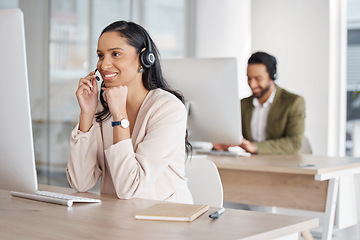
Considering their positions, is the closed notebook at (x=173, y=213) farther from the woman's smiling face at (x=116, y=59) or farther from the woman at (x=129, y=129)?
the woman's smiling face at (x=116, y=59)

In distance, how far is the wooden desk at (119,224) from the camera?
3.90 feet

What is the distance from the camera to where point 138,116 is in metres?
1.93

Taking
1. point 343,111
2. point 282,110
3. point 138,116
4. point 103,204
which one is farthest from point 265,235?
point 343,111

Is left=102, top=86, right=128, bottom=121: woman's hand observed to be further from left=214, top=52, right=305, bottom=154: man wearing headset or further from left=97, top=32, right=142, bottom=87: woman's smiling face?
left=214, top=52, right=305, bottom=154: man wearing headset

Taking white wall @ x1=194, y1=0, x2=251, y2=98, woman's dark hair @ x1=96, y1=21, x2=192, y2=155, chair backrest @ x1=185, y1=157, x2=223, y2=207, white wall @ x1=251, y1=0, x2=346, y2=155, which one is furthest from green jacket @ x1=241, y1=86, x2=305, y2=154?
white wall @ x1=194, y1=0, x2=251, y2=98

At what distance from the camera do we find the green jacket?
3287 millimetres

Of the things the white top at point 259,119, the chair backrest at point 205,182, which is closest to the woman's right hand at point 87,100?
the chair backrest at point 205,182

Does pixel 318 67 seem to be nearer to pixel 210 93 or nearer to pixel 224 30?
pixel 224 30

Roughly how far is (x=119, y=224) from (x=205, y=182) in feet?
2.66

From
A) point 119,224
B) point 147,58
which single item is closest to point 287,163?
point 147,58

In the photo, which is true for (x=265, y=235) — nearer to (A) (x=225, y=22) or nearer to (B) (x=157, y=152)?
(B) (x=157, y=152)

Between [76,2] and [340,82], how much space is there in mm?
2969

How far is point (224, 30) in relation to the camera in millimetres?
6125

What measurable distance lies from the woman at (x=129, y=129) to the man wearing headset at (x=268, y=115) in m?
1.40
